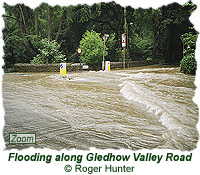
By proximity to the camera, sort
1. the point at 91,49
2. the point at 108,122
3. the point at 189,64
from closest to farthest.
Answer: the point at 108,122 < the point at 189,64 < the point at 91,49

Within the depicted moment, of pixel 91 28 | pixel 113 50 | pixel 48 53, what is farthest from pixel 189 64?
pixel 91 28

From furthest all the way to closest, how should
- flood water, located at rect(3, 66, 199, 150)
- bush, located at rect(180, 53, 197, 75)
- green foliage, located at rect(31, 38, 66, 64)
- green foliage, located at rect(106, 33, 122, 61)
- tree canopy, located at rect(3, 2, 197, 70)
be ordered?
green foliage, located at rect(106, 33, 122, 61) → tree canopy, located at rect(3, 2, 197, 70) → green foliage, located at rect(31, 38, 66, 64) → bush, located at rect(180, 53, 197, 75) → flood water, located at rect(3, 66, 199, 150)

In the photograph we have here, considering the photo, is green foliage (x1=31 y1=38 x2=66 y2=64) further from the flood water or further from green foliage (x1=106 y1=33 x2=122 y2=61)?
the flood water

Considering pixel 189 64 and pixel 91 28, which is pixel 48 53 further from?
pixel 189 64

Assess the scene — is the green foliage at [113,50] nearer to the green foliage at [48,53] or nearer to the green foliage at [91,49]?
the green foliage at [91,49]

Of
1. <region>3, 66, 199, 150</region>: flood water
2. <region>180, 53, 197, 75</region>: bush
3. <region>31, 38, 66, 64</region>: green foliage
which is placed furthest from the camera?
<region>31, 38, 66, 64</region>: green foliage

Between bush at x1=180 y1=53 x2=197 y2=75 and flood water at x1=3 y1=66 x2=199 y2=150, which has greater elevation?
bush at x1=180 y1=53 x2=197 y2=75

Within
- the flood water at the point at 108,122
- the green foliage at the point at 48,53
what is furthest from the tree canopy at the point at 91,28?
the flood water at the point at 108,122

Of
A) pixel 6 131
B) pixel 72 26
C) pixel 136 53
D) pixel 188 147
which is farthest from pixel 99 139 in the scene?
pixel 136 53

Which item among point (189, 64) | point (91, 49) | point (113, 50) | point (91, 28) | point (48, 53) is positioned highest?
point (91, 28)

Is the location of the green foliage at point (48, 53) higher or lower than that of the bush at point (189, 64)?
higher

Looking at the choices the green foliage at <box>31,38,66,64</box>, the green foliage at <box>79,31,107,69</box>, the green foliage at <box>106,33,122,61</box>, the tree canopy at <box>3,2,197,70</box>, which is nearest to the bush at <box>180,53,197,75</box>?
the green foliage at <box>79,31,107,69</box>

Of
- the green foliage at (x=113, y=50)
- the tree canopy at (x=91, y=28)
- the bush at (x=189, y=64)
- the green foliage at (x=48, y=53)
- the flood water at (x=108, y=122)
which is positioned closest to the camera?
the flood water at (x=108, y=122)

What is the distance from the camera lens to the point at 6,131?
108 inches
